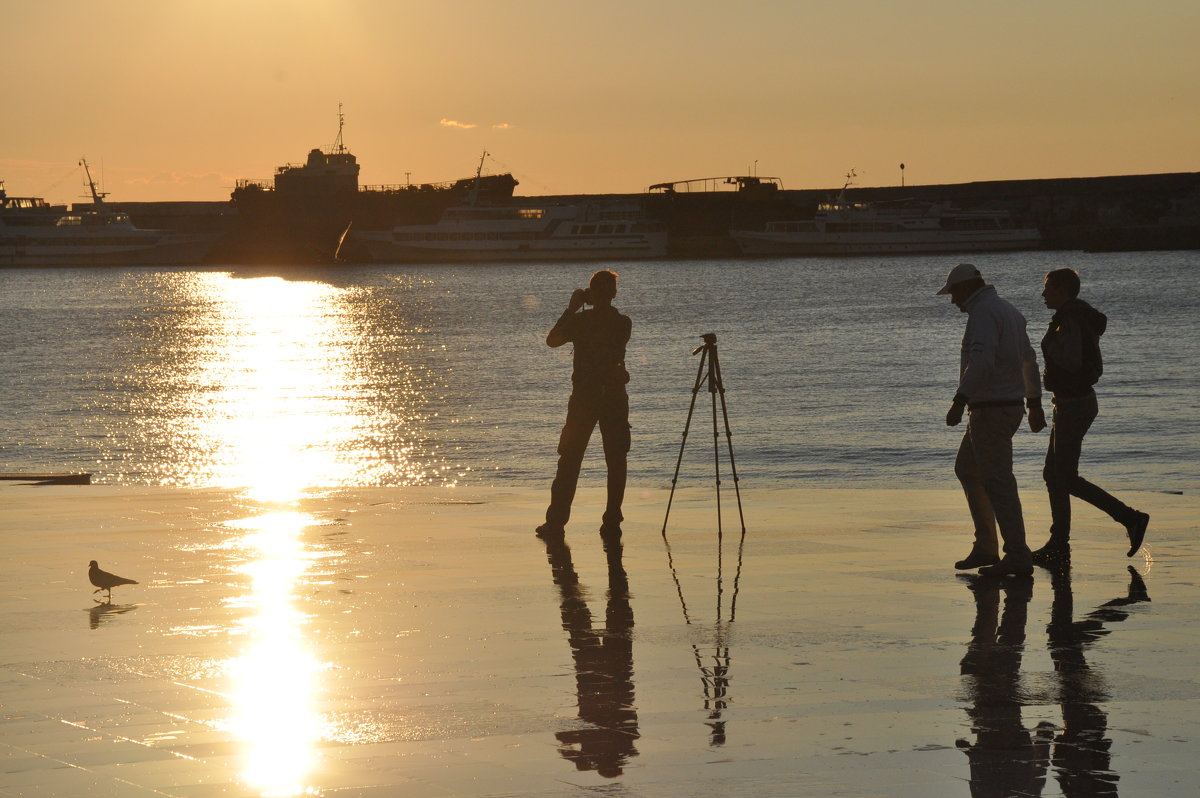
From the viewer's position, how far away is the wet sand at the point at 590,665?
4.07 meters

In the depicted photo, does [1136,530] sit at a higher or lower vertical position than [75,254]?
lower

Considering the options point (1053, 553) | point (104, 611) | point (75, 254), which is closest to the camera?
point (104, 611)

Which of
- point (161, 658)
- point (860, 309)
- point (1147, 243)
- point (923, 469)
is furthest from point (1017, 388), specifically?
point (1147, 243)

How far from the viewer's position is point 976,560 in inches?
294

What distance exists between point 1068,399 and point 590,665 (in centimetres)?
355

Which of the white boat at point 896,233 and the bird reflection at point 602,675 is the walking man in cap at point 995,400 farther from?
the white boat at point 896,233

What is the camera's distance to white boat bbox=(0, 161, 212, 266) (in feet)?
502

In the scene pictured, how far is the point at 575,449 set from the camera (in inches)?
358

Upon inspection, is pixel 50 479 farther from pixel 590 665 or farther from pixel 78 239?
pixel 78 239

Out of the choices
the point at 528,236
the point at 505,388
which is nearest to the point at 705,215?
the point at 528,236

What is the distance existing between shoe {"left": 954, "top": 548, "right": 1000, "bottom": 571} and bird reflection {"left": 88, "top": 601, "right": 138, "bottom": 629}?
3836 millimetres

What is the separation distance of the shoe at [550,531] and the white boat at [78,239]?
15274 centimetres

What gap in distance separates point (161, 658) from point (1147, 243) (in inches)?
6017

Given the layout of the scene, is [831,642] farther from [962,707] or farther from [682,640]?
[962,707]
